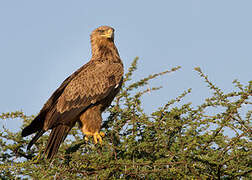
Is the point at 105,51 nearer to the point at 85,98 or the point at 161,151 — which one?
the point at 85,98

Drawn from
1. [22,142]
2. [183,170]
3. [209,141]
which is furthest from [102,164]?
[22,142]

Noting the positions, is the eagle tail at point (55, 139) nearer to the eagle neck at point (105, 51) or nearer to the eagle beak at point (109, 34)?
the eagle neck at point (105, 51)

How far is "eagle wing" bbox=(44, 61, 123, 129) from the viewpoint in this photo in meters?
6.34

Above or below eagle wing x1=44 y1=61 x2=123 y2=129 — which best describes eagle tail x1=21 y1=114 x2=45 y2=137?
below

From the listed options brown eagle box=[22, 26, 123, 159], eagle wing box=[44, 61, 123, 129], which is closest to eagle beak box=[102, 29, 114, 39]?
brown eagle box=[22, 26, 123, 159]

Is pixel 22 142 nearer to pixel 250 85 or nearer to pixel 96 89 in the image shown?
pixel 96 89

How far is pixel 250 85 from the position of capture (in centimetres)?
438

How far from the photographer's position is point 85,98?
671 cm

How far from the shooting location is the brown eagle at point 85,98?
6137 mm

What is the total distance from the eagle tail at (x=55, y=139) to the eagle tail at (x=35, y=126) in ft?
0.71

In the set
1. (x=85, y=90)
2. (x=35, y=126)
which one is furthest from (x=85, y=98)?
(x=35, y=126)

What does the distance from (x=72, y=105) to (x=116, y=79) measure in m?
0.89

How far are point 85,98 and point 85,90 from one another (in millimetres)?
174

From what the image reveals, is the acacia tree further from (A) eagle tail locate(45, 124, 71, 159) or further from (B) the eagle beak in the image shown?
(B) the eagle beak
